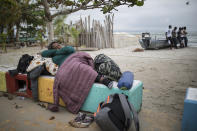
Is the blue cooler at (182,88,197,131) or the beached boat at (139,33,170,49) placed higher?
the beached boat at (139,33,170,49)

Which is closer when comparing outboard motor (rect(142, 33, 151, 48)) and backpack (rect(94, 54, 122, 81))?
backpack (rect(94, 54, 122, 81))

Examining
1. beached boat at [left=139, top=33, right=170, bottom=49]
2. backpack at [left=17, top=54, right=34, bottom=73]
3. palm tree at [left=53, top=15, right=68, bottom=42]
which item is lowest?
backpack at [left=17, top=54, right=34, bottom=73]

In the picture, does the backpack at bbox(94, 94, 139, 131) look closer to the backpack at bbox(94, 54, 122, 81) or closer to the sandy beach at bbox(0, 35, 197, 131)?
the sandy beach at bbox(0, 35, 197, 131)

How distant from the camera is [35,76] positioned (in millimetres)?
3168

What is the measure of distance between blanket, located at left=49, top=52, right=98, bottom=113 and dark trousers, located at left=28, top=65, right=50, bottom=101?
1.58 ft

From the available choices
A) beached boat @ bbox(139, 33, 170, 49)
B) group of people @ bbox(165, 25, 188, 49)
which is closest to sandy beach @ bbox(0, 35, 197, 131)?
beached boat @ bbox(139, 33, 170, 49)

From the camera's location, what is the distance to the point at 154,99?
11.2 feet

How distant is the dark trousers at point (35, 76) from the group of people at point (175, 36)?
32.7 feet

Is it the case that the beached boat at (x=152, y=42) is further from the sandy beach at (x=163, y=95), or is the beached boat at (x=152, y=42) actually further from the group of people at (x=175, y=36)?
the sandy beach at (x=163, y=95)

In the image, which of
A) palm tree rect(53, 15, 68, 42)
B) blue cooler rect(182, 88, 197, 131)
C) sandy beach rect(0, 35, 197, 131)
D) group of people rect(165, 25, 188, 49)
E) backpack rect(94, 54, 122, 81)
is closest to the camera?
blue cooler rect(182, 88, 197, 131)

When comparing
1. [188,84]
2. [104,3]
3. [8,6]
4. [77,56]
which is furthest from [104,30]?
Answer: [77,56]

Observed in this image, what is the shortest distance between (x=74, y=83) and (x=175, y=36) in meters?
10.5

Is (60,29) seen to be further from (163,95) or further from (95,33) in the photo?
(163,95)

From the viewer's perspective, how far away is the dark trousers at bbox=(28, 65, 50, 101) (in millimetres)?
3168
